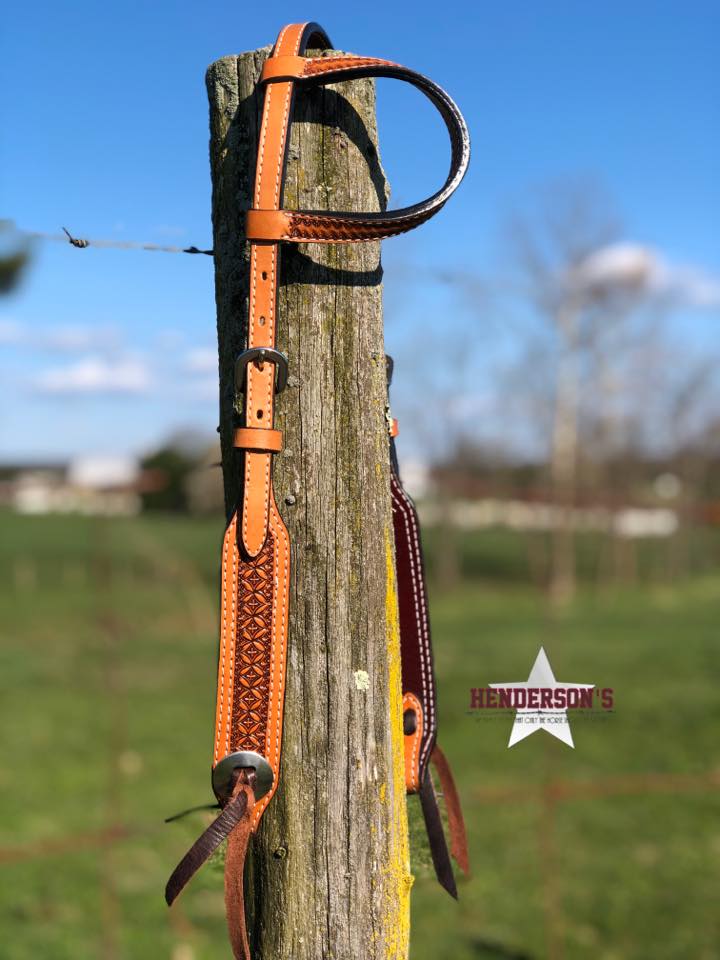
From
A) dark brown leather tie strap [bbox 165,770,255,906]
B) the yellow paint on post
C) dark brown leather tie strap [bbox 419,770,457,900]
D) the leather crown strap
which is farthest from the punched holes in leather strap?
dark brown leather tie strap [bbox 419,770,457,900]

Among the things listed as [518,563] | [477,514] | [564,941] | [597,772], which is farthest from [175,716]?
[518,563]

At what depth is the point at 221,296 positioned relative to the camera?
5.45ft

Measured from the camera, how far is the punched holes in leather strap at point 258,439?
4.98 ft

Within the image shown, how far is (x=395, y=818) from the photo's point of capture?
1.63 metres

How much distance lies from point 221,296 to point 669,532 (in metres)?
26.8

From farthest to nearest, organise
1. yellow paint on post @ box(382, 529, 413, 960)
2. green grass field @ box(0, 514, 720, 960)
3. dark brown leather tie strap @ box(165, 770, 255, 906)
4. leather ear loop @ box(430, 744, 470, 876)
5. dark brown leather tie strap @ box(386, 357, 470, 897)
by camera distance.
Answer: green grass field @ box(0, 514, 720, 960)
leather ear loop @ box(430, 744, 470, 876)
dark brown leather tie strap @ box(386, 357, 470, 897)
yellow paint on post @ box(382, 529, 413, 960)
dark brown leather tie strap @ box(165, 770, 255, 906)

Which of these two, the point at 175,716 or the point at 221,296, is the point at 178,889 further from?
the point at 175,716

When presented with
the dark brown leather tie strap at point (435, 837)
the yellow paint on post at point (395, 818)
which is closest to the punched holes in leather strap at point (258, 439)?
the yellow paint on post at point (395, 818)

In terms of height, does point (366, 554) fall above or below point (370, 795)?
A: above

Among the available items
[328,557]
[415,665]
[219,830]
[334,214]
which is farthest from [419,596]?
[334,214]

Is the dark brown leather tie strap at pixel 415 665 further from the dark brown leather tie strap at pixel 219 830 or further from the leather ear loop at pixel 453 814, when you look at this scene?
the dark brown leather tie strap at pixel 219 830

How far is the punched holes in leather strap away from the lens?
4.98ft

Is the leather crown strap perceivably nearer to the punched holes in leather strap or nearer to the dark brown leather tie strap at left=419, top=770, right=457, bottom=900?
the punched holes in leather strap

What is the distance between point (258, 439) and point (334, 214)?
37cm
